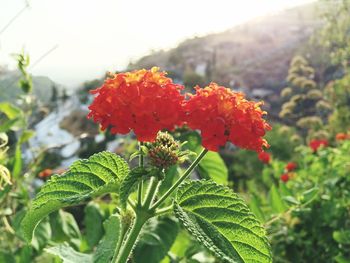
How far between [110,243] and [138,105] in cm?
29

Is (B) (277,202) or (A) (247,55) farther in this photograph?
(A) (247,55)

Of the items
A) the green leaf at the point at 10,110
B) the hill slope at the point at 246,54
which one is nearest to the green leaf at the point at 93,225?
the green leaf at the point at 10,110

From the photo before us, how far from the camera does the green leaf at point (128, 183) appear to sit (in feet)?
2.34

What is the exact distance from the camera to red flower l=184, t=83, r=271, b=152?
781 millimetres

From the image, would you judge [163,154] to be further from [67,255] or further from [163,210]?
[67,255]

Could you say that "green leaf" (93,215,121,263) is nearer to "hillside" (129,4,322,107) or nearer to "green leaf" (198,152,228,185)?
"green leaf" (198,152,228,185)

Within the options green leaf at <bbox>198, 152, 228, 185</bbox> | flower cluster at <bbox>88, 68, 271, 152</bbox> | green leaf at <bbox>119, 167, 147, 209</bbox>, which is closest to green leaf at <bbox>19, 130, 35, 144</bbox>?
green leaf at <bbox>198, 152, 228, 185</bbox>

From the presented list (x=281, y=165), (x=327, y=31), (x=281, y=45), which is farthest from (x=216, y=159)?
(x=281, y=45)

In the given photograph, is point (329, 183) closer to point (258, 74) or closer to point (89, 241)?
point (89, 241)

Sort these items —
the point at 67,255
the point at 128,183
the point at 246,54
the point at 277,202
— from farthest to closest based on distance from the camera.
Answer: the point at 246,54 → the point at 277,202 → the point at 67,255 → the point at 128,183

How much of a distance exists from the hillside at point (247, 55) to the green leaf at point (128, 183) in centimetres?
1887


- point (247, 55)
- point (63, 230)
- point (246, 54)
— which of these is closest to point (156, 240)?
point (63, 230)

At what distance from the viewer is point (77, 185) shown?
2.58ft

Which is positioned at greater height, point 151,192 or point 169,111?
point 169,111
